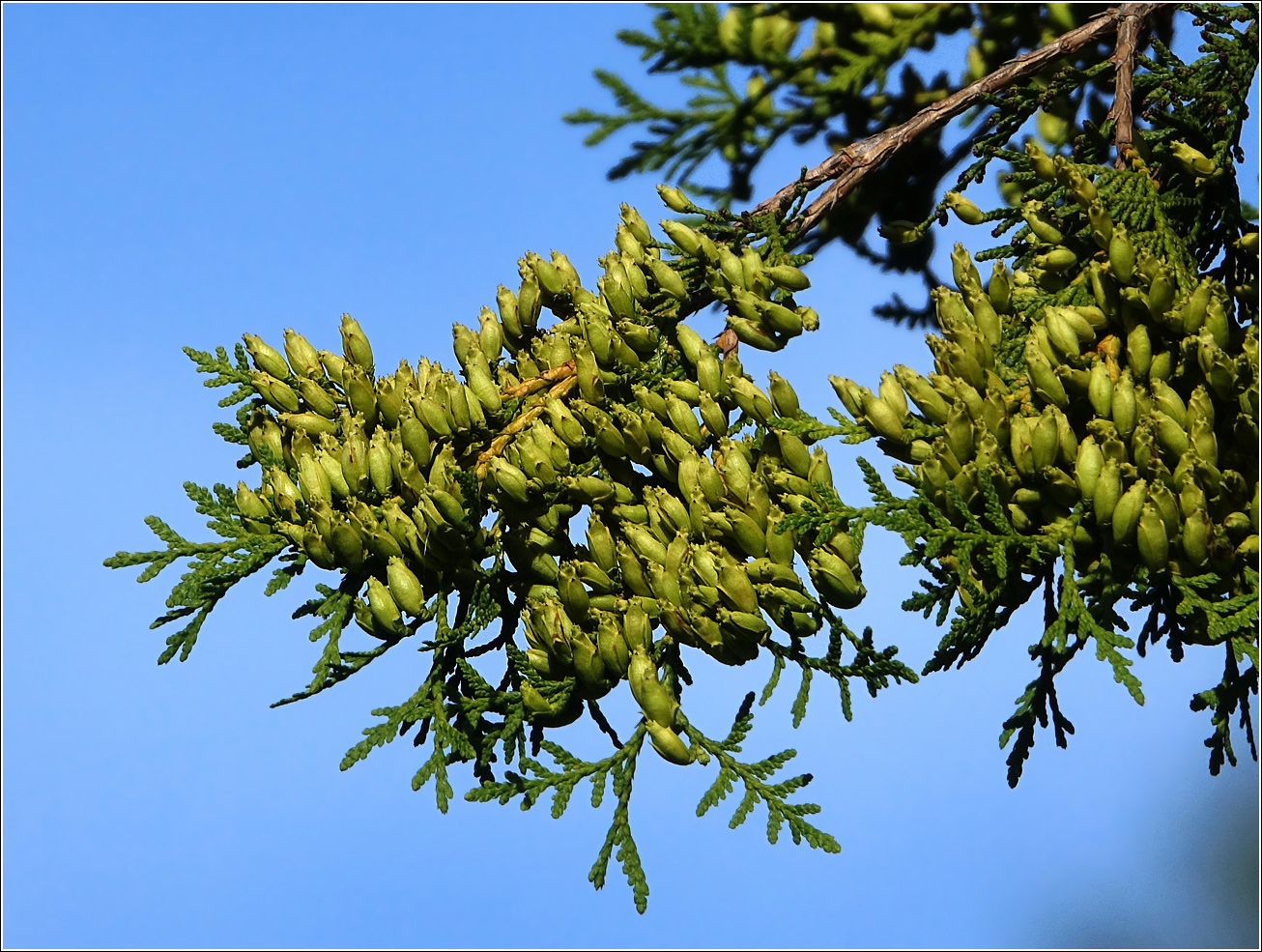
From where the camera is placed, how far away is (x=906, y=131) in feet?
13.4

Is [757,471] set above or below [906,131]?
below

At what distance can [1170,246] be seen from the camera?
3.65m

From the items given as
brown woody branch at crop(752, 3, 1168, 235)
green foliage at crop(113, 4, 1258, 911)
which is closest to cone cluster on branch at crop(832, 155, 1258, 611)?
green foliage at crop(113, 4, 1258, 911)

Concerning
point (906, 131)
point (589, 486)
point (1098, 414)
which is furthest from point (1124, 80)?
point (589, 486)

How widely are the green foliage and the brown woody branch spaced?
6 cm

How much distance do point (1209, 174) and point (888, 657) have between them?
Answer: 1.63m

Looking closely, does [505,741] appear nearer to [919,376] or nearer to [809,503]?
[809,503]

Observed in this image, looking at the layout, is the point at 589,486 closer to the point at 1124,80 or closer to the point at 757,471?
the point at 757,471

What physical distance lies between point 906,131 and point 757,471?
4.18ft

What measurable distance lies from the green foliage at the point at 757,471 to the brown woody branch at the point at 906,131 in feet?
0.18

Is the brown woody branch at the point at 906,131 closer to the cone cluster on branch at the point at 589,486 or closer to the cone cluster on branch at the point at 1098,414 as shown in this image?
the cone cluster on branch at the point at 589,486

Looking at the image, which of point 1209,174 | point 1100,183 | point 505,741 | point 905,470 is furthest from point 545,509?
Answer: point 1209,174

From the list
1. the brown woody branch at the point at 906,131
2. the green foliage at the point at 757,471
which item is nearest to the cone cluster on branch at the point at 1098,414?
the green foliage at the point at 757,471

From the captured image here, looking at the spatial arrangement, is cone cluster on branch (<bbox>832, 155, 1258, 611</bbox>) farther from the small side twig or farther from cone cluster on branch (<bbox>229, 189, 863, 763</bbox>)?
the small side twig
